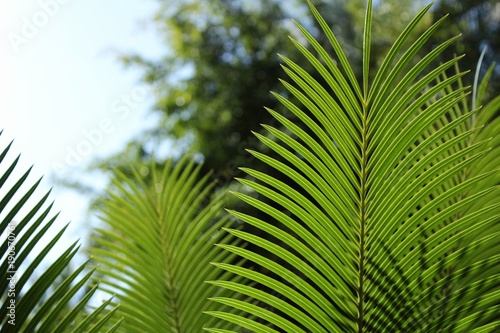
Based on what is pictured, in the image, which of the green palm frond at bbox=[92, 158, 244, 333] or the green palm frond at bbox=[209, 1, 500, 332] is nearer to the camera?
the green palm frond at bbox=[209, 1, 500, 332]

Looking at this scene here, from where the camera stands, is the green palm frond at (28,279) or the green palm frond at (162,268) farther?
the green palm frond at (162,268)

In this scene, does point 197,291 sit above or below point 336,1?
A: below

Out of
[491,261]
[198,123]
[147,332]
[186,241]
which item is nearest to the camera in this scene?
[491,261]

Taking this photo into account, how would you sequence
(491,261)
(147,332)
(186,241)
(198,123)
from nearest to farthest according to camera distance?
(491,261) → (147,332) → (186,241) → (198,123)

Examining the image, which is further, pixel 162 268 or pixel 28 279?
pixel 162 268

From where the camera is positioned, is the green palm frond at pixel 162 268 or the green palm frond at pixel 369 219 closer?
the green palm frond at pixel 369 219

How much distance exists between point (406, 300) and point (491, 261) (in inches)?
4.7

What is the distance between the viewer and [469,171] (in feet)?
3.65

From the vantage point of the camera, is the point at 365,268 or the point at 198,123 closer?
the point at 365,268

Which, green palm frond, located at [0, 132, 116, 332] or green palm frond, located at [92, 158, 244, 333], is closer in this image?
green palm frond, located at [0, 132, 116, 332]

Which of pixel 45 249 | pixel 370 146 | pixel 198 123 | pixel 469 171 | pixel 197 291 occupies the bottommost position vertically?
pixel 45 249

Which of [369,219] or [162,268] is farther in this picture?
[162,268]

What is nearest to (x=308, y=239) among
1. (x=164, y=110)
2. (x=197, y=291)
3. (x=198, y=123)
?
(x=197, y=291)

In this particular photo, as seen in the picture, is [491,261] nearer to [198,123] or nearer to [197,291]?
[197,291]
